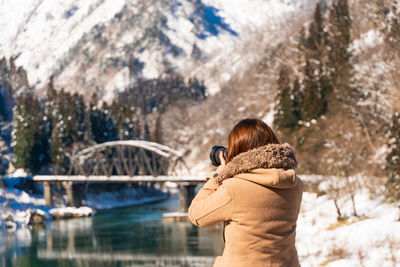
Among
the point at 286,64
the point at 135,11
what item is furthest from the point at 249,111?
the point at 135,11

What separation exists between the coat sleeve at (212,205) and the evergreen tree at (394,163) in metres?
19.0

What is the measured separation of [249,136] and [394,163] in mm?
22338

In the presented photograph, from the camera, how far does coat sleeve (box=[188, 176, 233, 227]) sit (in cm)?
289

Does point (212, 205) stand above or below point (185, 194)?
below

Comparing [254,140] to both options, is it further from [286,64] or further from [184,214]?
[286,64]

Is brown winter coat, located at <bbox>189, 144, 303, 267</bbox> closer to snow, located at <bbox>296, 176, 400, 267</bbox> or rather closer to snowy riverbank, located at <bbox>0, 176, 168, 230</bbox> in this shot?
snow, located at <bbox>296, 176, 400, 267</bbox>

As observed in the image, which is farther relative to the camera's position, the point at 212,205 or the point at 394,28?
the point at 394,28

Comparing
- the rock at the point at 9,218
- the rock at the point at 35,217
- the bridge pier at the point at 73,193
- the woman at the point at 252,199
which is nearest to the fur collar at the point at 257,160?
the woman at the point at 252,199

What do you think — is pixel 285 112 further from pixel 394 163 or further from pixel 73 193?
pixel 73 193

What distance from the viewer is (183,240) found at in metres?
30.7

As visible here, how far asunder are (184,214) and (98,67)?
454 ft

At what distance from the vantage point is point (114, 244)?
100 feet

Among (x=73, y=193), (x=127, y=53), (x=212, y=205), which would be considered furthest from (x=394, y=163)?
(x=127, y=53)

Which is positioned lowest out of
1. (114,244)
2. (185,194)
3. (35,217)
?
(114,244)
